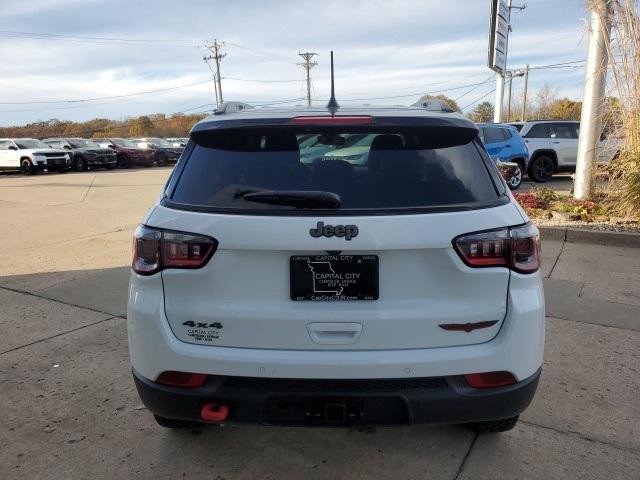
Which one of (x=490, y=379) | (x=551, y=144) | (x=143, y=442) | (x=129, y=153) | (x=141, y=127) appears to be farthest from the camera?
(x=141, y=127)

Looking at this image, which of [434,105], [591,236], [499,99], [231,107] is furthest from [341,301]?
[499,99]

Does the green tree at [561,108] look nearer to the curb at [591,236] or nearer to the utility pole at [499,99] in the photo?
the utility pole at [499,99]

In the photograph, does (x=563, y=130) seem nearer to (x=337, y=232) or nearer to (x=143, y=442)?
(x=337, y=232)

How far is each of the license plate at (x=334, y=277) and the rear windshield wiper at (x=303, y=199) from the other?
210mm

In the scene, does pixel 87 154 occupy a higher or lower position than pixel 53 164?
higher

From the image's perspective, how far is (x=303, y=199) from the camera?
2113 millimetres

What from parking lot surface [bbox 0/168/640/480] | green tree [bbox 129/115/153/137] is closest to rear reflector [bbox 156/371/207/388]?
parking lot surface [bbox 0/168/640/480]

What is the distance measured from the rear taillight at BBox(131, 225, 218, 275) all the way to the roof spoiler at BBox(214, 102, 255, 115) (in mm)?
882

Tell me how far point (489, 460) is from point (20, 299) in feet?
Answer: 15.4

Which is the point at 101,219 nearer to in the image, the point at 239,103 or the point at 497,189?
the point at 239,103

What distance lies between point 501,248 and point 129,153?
2982 cm

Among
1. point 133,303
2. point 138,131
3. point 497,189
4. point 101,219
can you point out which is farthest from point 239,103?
point 138,131

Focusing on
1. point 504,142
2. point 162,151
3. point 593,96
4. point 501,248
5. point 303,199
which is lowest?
point 162,151

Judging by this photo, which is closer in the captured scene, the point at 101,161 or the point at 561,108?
the point at 101,161
